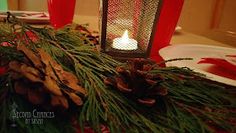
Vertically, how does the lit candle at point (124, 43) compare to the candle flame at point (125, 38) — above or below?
below

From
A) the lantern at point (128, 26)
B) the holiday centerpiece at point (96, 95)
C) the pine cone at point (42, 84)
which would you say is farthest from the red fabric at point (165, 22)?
the pine cone at point (42, 84)

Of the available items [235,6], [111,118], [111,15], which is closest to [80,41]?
[111,15]

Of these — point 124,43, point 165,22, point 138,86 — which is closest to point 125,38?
point 124,43

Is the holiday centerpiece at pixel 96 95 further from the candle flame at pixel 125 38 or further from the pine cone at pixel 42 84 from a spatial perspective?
the candle flame at pixel 125 38

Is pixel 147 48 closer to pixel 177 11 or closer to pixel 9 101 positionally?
pixel 177 11

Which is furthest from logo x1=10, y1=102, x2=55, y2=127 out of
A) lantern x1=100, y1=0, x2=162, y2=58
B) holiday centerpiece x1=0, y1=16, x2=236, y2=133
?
lantern x1=100, y1=0, x2=162, y2=58

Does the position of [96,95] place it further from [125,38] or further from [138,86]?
[125,38]

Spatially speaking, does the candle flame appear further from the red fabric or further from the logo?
the logo
